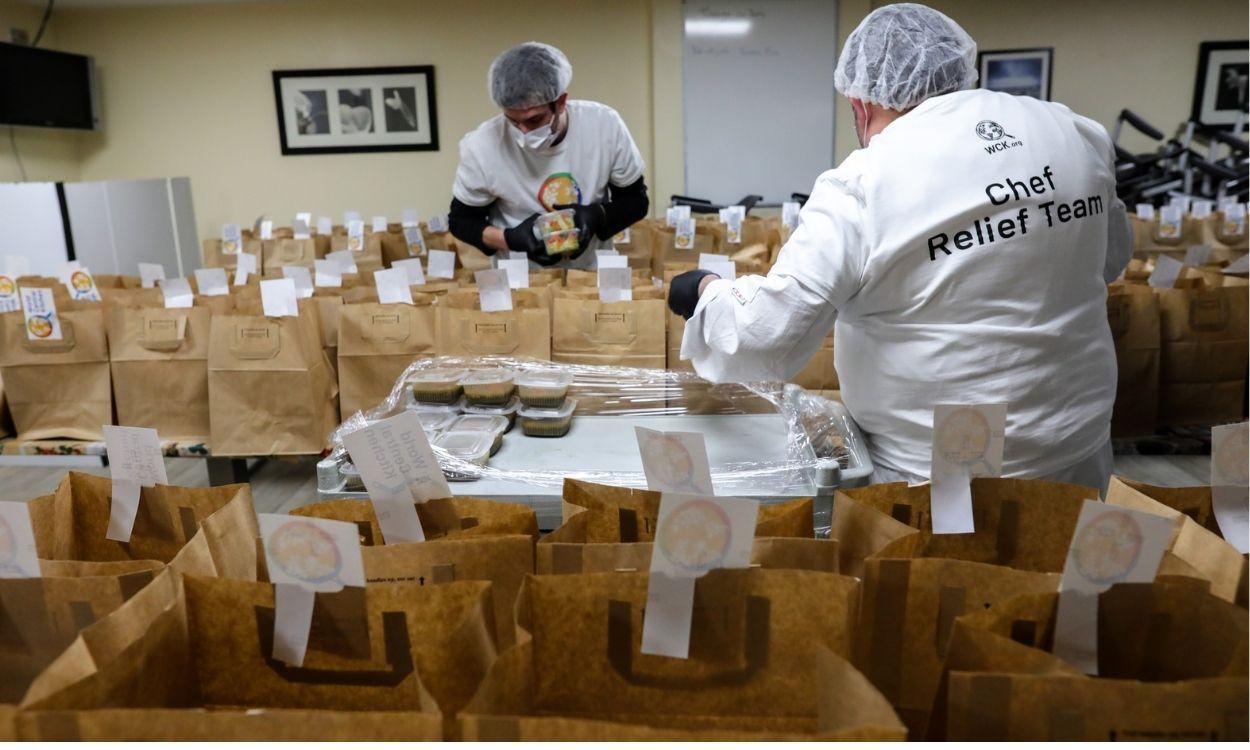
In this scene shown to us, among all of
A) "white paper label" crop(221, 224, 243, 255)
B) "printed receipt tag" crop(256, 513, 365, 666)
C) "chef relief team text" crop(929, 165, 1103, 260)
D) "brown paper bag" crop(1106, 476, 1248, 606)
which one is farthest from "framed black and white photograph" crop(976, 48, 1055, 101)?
"printed receipt tag" crop(256, 513, 365, 666)

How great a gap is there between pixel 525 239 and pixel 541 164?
31 centimetres

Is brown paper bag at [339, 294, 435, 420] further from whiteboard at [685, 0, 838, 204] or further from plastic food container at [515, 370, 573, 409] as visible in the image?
whiteboard at [685, 0, 838, 204]

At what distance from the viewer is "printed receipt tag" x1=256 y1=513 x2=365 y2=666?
0.74m

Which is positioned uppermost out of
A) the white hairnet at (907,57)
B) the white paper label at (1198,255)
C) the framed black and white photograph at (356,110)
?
the framed black and white photograph at (356,110)

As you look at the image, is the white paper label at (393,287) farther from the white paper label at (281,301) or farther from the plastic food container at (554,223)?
the plastic food container at (554,223)

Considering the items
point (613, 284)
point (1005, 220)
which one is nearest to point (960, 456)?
point (1005, 220)

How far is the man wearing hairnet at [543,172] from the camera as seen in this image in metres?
2.84

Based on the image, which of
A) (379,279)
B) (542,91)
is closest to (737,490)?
(379,279)

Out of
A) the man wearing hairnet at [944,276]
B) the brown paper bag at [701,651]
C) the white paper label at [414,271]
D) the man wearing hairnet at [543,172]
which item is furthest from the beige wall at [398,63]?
the brown paper bag at [701,651]

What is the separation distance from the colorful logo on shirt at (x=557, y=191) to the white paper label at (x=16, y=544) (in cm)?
235

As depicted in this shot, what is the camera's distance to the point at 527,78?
2705mm

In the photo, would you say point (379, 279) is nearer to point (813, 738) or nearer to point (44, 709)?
point (44, 709)

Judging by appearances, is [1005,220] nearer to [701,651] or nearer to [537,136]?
[701,651]

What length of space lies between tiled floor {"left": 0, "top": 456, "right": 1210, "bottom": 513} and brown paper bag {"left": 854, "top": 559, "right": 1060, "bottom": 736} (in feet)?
7.53
